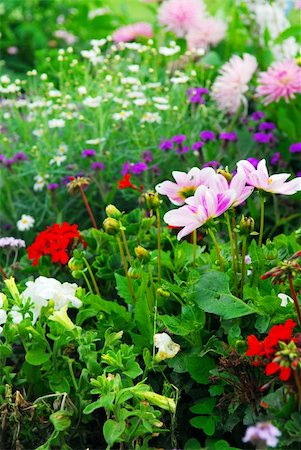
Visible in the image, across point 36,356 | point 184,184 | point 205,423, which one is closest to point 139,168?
point 184,184

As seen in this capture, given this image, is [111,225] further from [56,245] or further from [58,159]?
[58,159]

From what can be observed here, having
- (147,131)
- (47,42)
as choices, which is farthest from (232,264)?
(47,42)

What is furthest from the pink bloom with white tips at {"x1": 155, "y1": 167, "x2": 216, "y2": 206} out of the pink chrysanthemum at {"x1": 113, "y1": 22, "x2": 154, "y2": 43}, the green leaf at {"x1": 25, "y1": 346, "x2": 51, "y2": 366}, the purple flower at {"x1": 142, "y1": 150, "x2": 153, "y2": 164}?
the pink chrysanthemum at {"x1": 113, "y1": 22, "x2": 154, "y2": 43}

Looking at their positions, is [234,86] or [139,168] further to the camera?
[234,86]

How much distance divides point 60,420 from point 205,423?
0.25 meters

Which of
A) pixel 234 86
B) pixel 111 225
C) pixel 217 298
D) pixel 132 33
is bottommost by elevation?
pixel 132 33

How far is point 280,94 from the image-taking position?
243 centimetres

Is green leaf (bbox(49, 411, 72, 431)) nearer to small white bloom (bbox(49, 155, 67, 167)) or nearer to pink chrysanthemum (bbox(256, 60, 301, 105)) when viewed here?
small white bloom (bbox(49, 155, 67, 167))

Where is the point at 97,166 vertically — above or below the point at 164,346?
below

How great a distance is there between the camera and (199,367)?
1.34 meters

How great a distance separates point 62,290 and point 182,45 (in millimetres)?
1742

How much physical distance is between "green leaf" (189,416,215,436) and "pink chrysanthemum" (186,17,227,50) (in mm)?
2029

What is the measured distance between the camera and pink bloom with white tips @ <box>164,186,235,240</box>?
1253 millimetres

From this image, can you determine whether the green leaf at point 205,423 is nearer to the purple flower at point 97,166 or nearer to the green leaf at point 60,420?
the green leaf at point 60,420
